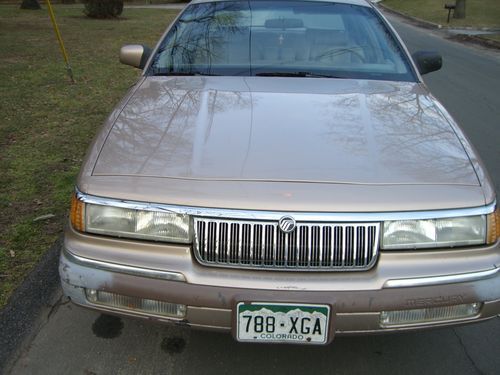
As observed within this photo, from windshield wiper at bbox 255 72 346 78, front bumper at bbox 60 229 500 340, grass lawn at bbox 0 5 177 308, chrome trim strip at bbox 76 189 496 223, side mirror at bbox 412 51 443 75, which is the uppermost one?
side mirror at bbox 412 51 443 75

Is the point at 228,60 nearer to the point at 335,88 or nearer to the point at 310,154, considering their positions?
the point at 335,88

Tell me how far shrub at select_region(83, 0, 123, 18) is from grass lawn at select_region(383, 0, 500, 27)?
12367mm

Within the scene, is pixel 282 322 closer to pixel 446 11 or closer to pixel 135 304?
pixel 135 304

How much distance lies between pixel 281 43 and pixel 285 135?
1.28m

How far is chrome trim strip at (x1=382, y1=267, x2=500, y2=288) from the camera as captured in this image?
199 cm

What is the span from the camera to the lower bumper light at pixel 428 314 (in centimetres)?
204

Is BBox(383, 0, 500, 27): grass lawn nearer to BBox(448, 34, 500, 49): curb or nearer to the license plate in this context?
BBox(448, 34, 500, 49): curb

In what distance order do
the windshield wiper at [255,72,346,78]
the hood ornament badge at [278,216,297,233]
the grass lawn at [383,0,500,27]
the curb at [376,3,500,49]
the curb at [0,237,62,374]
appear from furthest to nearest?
the grass lawn at [383,0,500,27], the curb at [376,3,500,49], the windshield wiper at [255,72,346,78], the curb at [0,237,62,374], the hood ornament badge at [278,216,297,233]

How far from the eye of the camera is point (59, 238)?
3.54 meters

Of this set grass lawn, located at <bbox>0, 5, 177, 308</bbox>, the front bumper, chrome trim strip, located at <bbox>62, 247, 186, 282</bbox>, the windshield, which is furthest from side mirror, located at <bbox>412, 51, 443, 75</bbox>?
grass lawn, located at <bbox>0, 5, 177, 308</bbox>

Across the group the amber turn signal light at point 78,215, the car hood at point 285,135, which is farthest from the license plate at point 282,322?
the amber turn signal light at point 78,215

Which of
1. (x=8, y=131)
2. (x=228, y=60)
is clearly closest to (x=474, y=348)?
(x=228, y=60)

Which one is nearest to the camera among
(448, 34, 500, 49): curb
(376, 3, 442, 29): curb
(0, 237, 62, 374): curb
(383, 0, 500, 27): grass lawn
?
(0, 237, 62, 374): curb

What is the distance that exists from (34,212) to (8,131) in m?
2.21
